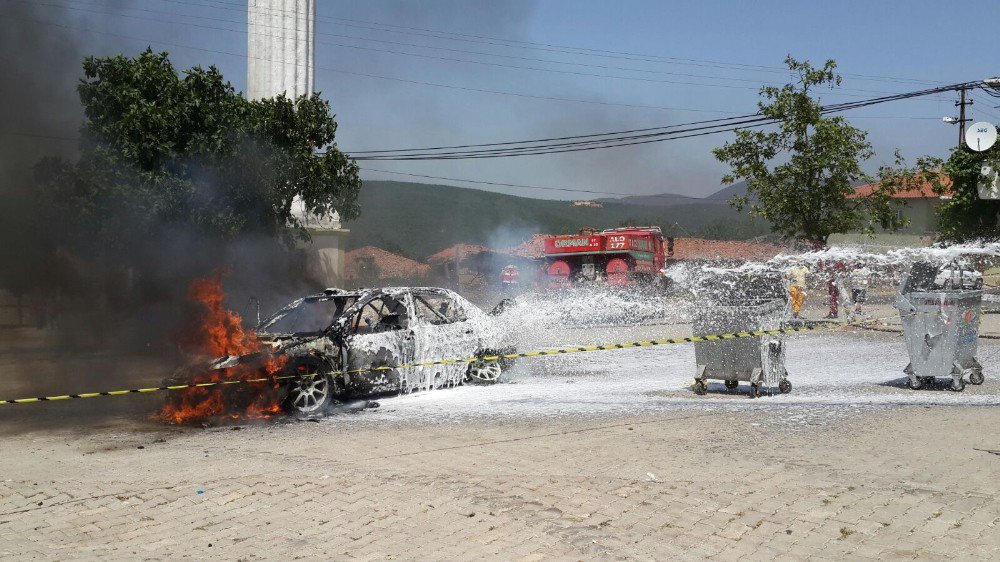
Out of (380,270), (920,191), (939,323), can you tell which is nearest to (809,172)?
(920,191)

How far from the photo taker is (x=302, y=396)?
31.5 feet

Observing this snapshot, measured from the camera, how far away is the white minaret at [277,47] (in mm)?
30172

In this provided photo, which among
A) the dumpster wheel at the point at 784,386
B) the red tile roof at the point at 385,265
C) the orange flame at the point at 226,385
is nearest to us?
the orange flame at the point at 226,385

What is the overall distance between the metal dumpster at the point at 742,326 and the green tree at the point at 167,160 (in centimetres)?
1066

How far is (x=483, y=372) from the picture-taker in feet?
38.5

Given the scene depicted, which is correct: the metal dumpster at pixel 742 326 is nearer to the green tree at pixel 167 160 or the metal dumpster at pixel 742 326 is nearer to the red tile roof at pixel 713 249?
the green tree at pixel 167 160

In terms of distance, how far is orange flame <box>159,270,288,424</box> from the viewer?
30.1 ft

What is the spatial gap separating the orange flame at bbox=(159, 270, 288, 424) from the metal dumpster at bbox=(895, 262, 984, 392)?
7.58 meters

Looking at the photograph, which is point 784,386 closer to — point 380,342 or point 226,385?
point 380,342

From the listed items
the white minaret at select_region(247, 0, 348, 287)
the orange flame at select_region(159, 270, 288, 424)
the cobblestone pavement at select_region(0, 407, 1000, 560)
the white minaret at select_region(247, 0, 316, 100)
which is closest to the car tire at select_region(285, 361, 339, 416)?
the orange flame at select_region(159, 270, 288, 424)

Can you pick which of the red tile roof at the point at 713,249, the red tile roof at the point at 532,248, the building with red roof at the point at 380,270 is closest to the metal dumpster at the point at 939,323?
the red tile roof at the point at 532,248

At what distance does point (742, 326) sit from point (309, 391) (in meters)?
5.07

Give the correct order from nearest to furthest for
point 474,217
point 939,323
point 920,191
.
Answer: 1. point 939,323
2. point 920,191
3. point 474,217

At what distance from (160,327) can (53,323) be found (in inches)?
67.2
